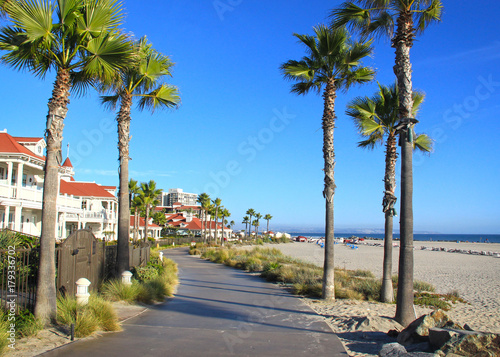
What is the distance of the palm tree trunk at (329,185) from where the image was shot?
13155 mm

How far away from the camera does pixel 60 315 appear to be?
834cm

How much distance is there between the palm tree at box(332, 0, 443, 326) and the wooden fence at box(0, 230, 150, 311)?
26.3 feet

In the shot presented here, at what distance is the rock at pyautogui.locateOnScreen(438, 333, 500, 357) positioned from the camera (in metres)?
6.22

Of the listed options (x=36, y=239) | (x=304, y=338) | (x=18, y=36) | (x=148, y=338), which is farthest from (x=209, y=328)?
(x=36, y=239)

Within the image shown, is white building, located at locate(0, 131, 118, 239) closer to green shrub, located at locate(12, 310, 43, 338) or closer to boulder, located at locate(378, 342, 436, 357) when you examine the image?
green shrub, located at locate(12, 310, 43, 338)

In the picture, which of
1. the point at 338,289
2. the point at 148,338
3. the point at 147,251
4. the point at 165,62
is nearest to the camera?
the point at 148,338

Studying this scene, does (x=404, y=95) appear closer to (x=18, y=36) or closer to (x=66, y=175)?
(x=18, y=36)

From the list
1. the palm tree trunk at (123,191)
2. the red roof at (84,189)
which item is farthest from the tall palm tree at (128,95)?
the red roof at (84,189)

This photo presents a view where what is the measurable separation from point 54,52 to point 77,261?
538cm

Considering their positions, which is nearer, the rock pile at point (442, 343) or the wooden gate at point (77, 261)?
the rock pile at point (442, 343)

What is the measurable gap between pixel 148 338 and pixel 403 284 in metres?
5.74

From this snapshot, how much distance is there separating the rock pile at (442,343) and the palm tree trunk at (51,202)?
21.9 feet

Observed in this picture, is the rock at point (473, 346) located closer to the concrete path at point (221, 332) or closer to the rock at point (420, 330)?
the rock at point (420, 330)

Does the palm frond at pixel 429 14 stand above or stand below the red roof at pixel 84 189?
above
